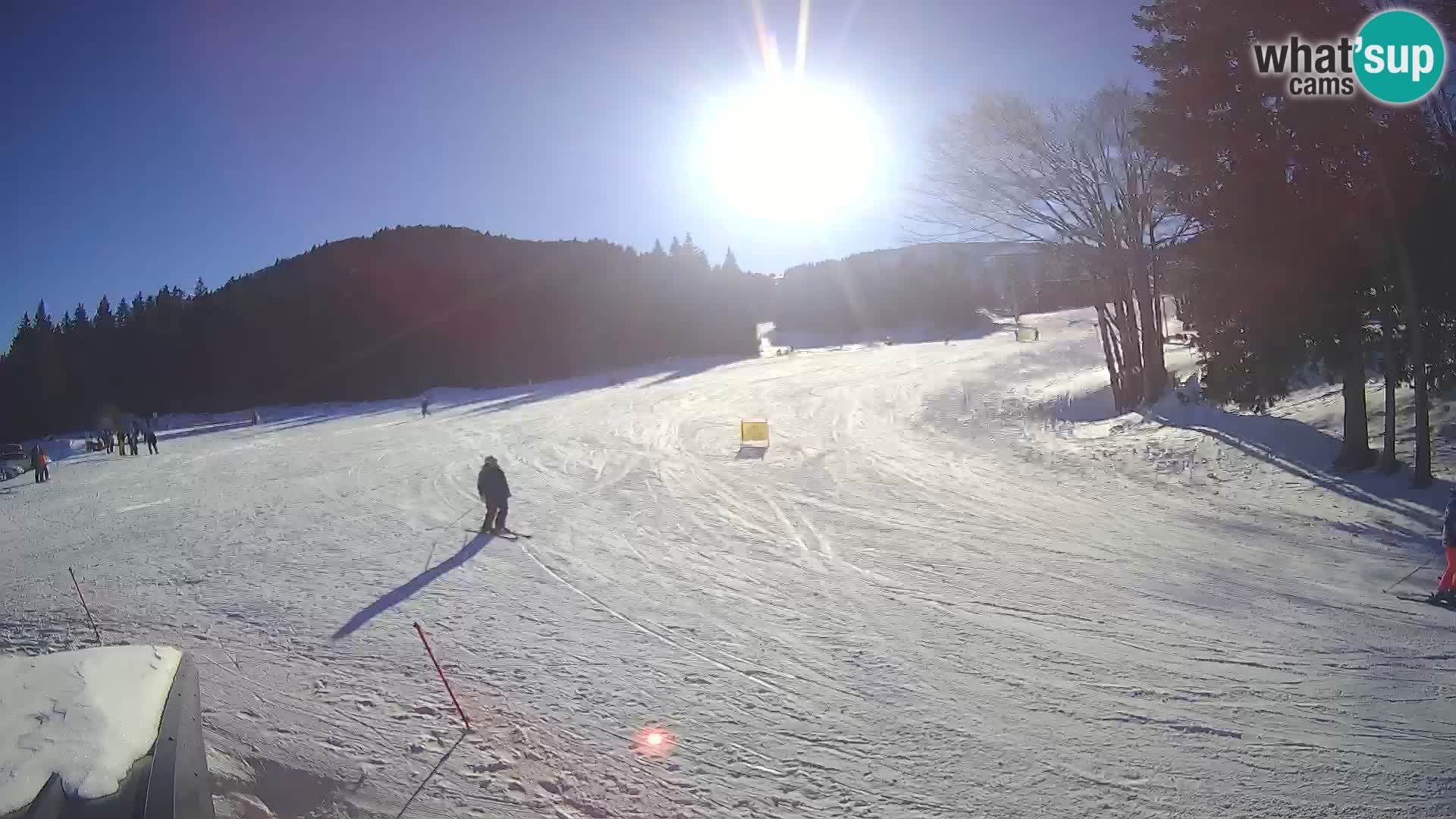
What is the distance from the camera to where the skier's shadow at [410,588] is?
8617 millimetres

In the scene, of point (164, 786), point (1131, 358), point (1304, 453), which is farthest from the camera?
point (1131, 358)

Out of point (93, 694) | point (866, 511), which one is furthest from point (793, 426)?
point (93, 694)

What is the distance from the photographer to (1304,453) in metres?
14.2

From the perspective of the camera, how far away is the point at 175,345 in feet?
212

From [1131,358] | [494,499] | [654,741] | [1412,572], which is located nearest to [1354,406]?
[1412,572]

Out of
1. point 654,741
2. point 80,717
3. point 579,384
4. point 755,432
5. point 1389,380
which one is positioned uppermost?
point 579,384

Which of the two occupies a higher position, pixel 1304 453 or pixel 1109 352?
pixel 1109 352

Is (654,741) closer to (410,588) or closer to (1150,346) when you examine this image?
(410,588)

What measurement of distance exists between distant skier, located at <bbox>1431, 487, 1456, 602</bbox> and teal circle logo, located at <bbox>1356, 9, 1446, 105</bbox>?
275 inches

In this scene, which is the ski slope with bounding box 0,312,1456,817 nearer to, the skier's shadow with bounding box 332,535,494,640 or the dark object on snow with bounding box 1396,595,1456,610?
the skier's shadow with bounding box 332,535,494,640

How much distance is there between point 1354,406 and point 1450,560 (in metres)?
6.20

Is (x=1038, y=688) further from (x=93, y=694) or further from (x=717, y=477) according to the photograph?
(x=717, y=477)

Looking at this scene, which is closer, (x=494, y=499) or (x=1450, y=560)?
(x=1450, y=560)

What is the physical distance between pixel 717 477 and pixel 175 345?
2664 inches
